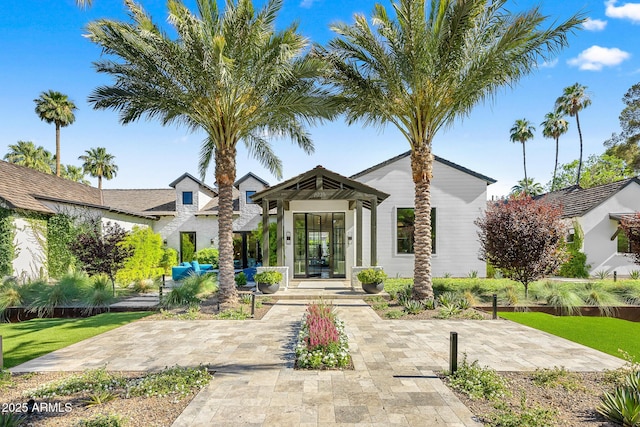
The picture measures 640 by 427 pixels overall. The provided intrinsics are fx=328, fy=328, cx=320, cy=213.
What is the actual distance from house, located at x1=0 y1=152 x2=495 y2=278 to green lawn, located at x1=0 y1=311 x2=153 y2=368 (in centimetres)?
596

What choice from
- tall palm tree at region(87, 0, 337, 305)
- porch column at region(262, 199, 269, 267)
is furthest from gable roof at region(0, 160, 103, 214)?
porch column at region(262, 199, 269, 267)

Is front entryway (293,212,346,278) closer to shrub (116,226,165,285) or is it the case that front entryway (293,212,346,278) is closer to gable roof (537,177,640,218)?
shrub (116,226,165,285)

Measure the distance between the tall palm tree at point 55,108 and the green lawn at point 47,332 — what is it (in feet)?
83.0

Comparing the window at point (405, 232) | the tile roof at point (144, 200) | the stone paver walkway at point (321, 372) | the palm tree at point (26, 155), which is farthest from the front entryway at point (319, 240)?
the palm tree at point (26, 155)

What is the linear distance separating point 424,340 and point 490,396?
2789mm

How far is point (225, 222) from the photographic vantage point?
35.6 feet

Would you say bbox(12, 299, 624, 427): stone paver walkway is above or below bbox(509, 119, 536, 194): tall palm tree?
below

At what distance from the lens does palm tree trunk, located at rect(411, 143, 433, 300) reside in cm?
1088

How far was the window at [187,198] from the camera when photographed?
2420 cm

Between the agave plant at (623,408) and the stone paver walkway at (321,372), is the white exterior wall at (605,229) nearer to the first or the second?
the stone paver walkway at (321,372)

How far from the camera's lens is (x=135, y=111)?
10523mm

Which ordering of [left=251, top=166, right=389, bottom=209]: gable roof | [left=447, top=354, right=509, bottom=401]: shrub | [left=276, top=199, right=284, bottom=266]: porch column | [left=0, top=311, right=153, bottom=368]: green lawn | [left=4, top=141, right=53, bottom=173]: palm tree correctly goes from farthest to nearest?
[left=4, top=141, right=53, bottom=173]: palm tree, [left=276, top=199, right=284, bottom=266]: porch column, [left=251, top=166, right=389, bottom=209]: gable roof, [left=0, top=311, right=153, bottom=368]: green lawn, [left=447, top=354, right=509, bottom=401]: shrub

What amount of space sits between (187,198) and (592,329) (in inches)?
922

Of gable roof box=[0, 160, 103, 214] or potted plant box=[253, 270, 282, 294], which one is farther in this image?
gable roof box=[0, 160, 103, 214]
